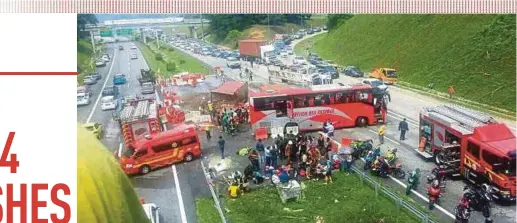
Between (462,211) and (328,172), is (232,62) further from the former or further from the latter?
(462,211)

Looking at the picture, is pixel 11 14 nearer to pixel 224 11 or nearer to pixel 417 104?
pixel 224 11

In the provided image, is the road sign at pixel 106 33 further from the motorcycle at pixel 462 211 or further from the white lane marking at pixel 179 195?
the motorcycle at pixel 462 211

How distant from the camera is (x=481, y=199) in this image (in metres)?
3.42

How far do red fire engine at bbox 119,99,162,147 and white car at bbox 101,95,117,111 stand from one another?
0.21 feet

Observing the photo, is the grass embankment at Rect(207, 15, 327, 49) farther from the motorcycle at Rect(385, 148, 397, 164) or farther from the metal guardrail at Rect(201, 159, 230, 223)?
the motorcycle at Rect(385, 148, 397, 164)

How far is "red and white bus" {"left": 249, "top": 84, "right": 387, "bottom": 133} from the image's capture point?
366 centimetres

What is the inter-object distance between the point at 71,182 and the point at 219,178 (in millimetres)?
887

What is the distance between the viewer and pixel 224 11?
3.53m

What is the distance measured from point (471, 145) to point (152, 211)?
6.35 feet

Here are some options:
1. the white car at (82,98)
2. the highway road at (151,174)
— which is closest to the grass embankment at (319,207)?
the highway road at (151,174)

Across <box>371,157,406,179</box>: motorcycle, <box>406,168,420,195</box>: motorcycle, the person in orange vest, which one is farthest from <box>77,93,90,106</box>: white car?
the person in orange vest

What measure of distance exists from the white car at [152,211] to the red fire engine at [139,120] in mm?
405

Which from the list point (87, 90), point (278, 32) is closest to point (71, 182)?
point (87, 90)

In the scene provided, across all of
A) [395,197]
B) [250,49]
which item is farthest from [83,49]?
[395,197]
